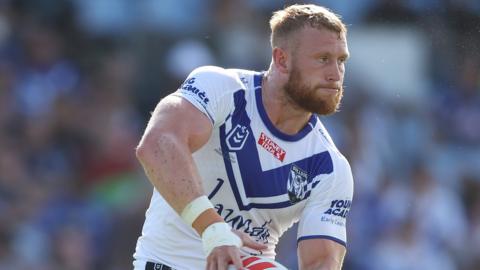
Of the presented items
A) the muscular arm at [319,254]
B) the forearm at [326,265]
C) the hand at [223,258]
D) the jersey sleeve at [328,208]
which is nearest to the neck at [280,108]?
the jersey sleeve at [328,208]

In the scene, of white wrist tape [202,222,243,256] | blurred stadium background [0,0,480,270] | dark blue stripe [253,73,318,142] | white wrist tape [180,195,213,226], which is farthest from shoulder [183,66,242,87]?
blurred stadium background [0,0,480,270]

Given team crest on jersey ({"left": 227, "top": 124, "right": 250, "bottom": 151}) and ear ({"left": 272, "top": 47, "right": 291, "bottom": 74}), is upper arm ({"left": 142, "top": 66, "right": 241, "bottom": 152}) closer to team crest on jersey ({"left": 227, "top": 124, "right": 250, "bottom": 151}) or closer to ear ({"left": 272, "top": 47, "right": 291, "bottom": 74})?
team crest on jersey ({"left": 227, "top": 124, "right": 250, "bottom": 151})

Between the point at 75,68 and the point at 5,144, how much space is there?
1.55 meters

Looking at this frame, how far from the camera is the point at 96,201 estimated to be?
39.0 feet

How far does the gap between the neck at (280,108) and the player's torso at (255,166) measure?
0.04 metres

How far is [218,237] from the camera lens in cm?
542

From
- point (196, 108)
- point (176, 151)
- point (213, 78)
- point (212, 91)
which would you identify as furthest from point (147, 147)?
point (213, 78)

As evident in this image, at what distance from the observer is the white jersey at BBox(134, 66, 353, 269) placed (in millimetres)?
6289

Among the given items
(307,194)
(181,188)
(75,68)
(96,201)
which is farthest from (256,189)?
(75,68)

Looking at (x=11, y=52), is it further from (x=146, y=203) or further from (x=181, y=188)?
(x=181, y=188)

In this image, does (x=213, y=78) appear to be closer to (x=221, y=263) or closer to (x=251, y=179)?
(x=251, y=179)

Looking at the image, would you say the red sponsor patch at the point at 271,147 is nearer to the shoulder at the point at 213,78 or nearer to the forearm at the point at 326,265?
the shoulder at the point at 213,78

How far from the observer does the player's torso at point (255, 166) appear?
6.29 meters

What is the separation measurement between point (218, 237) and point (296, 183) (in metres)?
1.04
